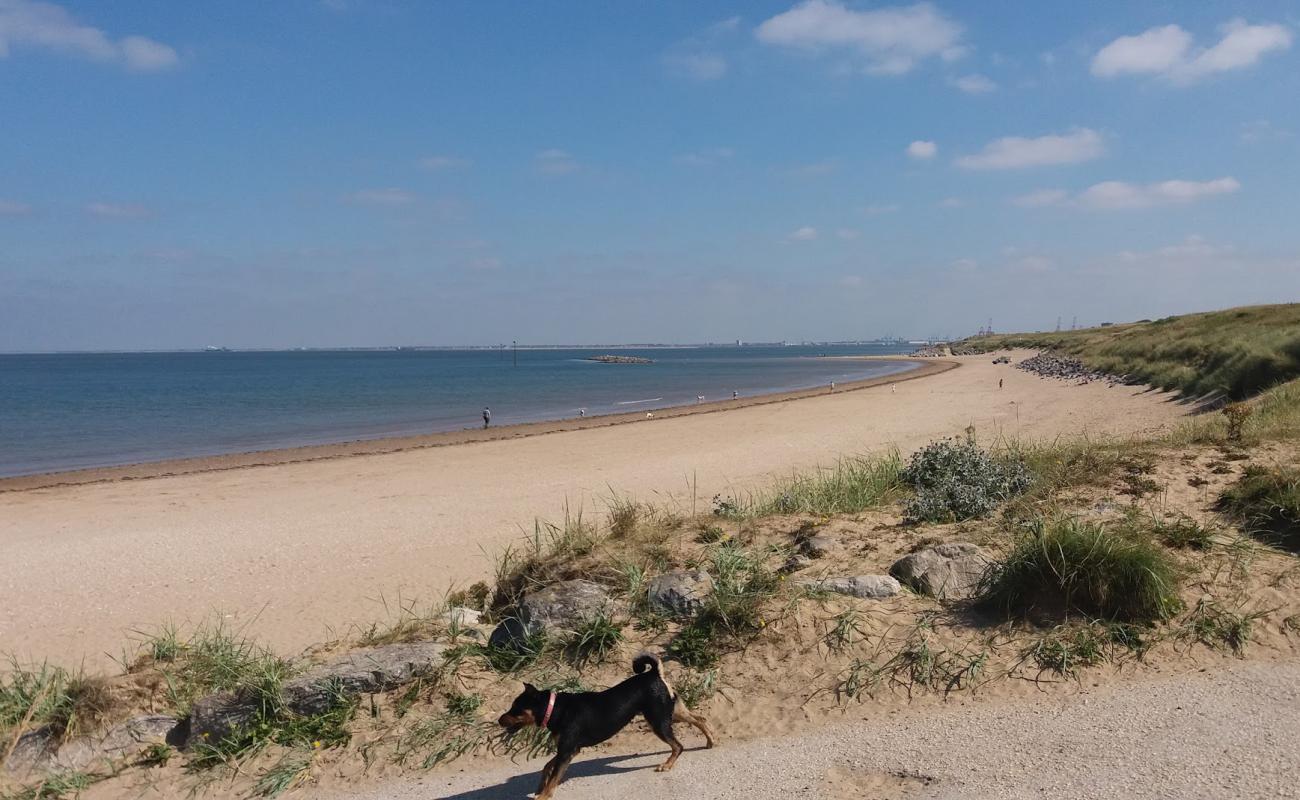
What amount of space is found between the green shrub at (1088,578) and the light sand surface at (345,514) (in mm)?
4890

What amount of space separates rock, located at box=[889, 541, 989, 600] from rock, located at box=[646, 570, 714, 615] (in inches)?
63.7

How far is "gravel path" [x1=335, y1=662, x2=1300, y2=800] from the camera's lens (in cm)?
378

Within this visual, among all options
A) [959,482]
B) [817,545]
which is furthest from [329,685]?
[959,482]

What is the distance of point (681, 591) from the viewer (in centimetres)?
605

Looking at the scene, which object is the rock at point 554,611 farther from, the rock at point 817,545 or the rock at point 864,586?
the rock at point 817,545

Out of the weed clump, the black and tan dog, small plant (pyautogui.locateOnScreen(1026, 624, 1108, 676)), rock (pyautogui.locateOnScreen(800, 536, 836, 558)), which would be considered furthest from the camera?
the weed clump

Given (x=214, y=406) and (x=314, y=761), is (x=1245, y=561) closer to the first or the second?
(x=314, y=761)

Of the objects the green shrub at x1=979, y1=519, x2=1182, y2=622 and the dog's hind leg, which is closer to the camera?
the dog's hind leg

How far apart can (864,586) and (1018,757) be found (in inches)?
80.3

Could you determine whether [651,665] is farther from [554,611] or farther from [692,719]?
[554,611]

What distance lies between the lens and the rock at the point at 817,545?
22.7 ft

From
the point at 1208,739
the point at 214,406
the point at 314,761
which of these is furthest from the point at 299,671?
the point at 214,406

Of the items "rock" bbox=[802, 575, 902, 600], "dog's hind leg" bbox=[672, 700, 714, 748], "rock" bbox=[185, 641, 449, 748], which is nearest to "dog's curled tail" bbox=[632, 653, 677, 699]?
"dog's hind leg" bbox=[672, 700, 714, 748]

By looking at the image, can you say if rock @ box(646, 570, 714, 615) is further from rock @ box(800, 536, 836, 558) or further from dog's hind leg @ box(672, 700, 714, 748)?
dog's hind leg @ box(672, 700, 714, 748)
